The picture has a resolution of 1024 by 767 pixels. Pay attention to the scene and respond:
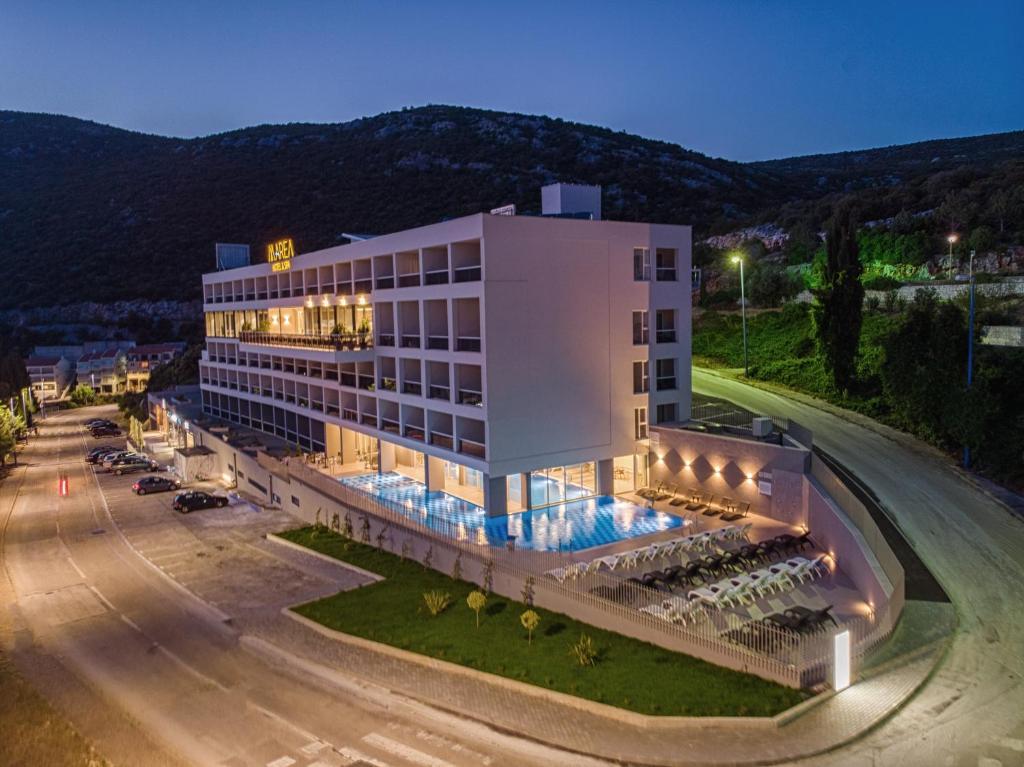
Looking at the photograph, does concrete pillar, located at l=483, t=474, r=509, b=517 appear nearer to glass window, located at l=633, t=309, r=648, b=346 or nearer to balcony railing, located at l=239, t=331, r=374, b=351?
glass window, located at l=633, t=309, r=648, b=346

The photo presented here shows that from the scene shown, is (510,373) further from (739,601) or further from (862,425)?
(862,425)

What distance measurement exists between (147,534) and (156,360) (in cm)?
8976

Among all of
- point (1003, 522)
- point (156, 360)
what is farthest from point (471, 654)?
point (156, 360)

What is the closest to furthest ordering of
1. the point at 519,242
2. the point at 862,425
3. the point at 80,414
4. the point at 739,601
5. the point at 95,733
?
the point at 95,733
the point at 739,601
the point at 519,242
the point at 862,425
the point at 80,414

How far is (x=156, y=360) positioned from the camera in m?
111

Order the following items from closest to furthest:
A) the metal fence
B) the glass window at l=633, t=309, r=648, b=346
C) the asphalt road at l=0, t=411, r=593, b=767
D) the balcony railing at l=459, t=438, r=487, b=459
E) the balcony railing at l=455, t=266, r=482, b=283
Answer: the asphalt road at l=0, t=411, r=593, b=767
the metal fence
the balcony railing at l=455, t=266, r=482, b=283
the balcony railing at l=459, t=438, r=487, b=459
the glass window at l=633, t=309, r=648, b=346

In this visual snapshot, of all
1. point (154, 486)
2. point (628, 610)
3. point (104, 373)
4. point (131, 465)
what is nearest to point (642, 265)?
point (628, 610)

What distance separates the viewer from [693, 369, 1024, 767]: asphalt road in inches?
505

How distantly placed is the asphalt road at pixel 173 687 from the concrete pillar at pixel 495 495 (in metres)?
10.4

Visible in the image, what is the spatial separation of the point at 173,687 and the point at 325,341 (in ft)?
71.8

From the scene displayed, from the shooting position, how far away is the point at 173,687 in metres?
17.0

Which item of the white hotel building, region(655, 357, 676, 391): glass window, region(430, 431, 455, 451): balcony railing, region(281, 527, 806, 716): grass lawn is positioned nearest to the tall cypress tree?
the white hotel building

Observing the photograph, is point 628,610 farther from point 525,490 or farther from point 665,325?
point 665,325

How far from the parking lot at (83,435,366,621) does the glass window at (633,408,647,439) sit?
13.5m
